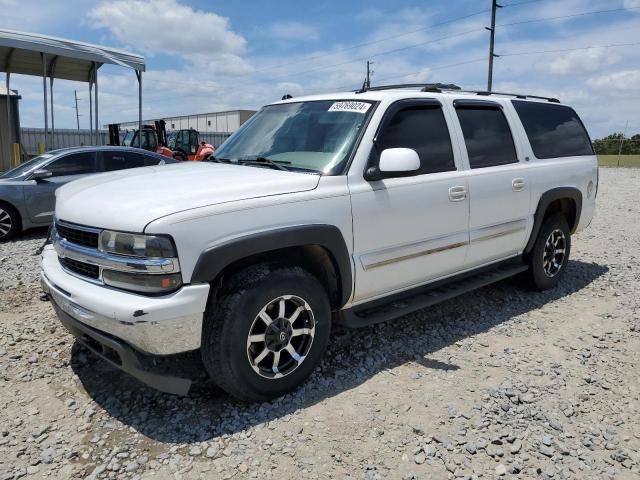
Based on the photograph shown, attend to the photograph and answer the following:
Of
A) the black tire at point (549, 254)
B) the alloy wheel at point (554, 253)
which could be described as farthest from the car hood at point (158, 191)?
the alloy wheel at point (554, 253)

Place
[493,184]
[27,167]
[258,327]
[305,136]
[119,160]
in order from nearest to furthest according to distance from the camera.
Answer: [258,327] < [305,136] < [493,184] < [27,167] < [119,160]

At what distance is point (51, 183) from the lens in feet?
26.9

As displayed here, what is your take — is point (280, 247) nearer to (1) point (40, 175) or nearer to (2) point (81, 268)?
(2) point (81, 268)

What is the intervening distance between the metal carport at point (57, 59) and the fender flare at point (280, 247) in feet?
39.0

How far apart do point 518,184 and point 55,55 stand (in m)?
13.0

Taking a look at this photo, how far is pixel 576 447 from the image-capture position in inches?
110

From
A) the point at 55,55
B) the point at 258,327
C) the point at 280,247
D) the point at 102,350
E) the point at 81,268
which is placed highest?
the point at 55,55

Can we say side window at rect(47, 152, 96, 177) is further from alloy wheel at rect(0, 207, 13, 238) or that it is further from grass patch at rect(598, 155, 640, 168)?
grass patch at rect(598, 155, 640, 168)

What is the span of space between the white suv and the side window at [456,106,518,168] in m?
0.02

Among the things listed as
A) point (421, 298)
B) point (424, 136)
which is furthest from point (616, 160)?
point (421, 298)

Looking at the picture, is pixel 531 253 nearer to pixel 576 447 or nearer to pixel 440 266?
pixel 440 266

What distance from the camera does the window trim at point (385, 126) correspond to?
346cm

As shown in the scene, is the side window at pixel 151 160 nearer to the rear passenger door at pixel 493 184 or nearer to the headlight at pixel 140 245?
the rear passenger door at pixel 493 184

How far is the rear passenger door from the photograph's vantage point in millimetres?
4238
